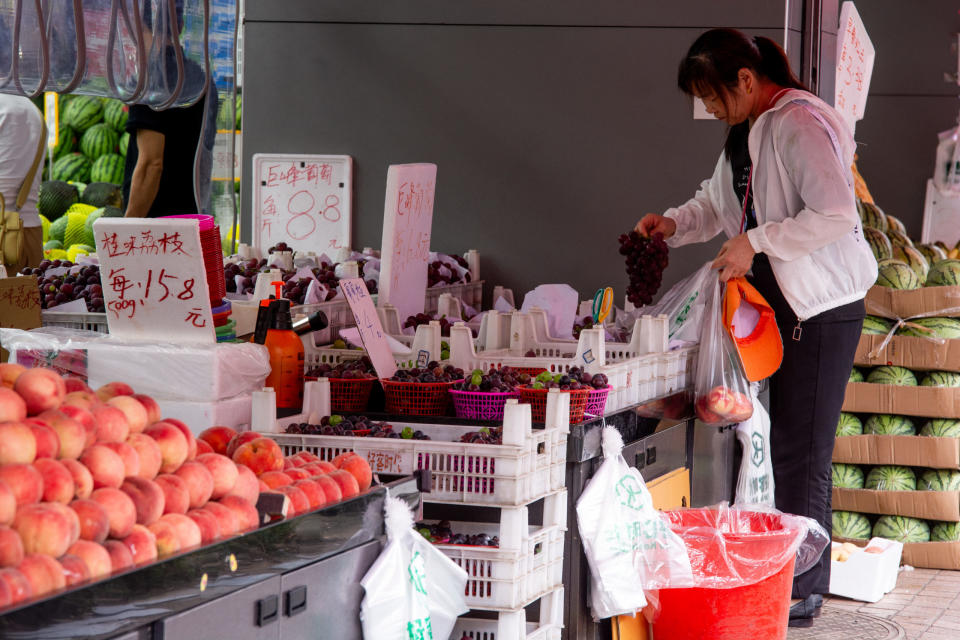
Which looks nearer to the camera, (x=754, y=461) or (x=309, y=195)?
A: (x=754, y=461)

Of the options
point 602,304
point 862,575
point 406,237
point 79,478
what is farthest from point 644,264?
point 79,478

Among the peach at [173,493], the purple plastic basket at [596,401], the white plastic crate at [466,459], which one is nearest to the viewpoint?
the peach at [173,493]

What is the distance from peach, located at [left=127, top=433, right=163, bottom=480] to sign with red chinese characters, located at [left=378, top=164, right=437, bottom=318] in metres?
2.11

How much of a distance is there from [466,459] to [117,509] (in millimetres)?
1003

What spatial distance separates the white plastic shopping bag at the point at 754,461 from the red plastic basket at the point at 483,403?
1.33 m

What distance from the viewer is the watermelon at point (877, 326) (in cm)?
529

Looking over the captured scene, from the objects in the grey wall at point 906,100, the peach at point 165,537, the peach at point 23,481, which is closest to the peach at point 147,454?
the peach at point 165,537

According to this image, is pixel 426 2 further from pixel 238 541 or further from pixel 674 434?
pixel 238 541

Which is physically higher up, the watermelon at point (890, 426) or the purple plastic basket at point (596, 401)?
the purple plastic basket at point (596, 401)

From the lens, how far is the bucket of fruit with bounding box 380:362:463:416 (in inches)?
119

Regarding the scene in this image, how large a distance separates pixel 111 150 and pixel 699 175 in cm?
379

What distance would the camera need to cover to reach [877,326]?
531 centimetres

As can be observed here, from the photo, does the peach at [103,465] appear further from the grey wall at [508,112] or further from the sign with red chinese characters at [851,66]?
the sign with red chinese characters at [851,66]

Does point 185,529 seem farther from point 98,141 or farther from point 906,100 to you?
point 906,100
